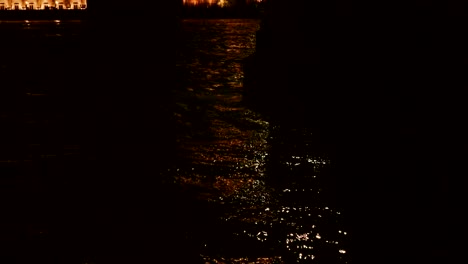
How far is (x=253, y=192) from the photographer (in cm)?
431

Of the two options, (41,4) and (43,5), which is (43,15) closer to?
(43,5)

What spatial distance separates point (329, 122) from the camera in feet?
20.0

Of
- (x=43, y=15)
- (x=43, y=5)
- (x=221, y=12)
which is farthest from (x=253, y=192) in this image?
(x=43, y=5)

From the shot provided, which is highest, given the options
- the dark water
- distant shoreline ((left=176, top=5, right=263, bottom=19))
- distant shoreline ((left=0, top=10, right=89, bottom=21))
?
distant shoreline ((left=176, top=5, right=263, bottom=19))

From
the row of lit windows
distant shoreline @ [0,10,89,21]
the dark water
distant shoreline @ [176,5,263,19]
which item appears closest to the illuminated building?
the row of lit windows

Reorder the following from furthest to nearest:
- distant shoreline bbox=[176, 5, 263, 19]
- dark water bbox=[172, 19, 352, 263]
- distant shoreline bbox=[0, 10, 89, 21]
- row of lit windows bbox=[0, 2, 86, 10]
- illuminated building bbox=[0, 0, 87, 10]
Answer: illuminated building bbox=[0, 0, 87, 10] → row of lit windows bbox=[0, 2, 86, 10] → distant shoreline bbox=[176, 5, 263, 19] → distant shoreline bbox=[0, 10, 89, 21] → dark water bbox=[172, 19, 352, 263]

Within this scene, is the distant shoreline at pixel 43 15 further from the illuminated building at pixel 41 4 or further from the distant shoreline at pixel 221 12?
the distant shoreline at pixel 221 12

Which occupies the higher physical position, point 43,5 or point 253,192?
point 43,5

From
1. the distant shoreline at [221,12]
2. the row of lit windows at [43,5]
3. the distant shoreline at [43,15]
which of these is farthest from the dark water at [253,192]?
the row of lit windows at [43,5]

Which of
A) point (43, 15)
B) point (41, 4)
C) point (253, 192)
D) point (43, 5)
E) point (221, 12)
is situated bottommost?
point (253, 192)

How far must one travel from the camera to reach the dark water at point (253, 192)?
11.0ft

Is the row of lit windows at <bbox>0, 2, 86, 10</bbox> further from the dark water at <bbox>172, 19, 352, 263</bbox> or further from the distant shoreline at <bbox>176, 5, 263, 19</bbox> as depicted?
the dark water at <bbox>172, 19, 352, 263</bbox>

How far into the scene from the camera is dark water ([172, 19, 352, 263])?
3363 mm

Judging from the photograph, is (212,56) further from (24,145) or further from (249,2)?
(249,2)
